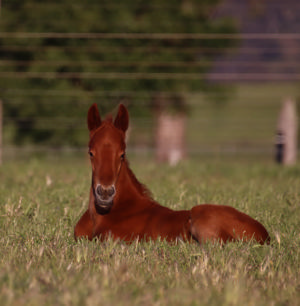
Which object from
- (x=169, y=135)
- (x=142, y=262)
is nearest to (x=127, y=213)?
(x=142, y=262)

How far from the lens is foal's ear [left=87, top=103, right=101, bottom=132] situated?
5.73 m

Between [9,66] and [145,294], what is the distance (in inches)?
559

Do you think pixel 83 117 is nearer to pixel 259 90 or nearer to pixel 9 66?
pixel 9 66

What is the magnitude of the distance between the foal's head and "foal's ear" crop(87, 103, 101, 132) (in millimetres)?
79

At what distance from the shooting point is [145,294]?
366 centimetres

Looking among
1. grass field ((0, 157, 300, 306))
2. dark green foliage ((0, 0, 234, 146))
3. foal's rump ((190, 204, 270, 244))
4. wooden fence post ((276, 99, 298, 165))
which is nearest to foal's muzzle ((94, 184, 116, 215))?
grass field ((0, 157, 300, 306))

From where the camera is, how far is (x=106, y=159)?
5.31 m

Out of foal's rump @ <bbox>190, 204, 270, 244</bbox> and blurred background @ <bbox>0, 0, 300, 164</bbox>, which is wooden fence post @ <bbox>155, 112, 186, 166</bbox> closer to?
blurred background @ <bbox>0, 0, 300, 164</bbox>

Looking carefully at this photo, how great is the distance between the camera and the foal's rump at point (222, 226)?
5238mm

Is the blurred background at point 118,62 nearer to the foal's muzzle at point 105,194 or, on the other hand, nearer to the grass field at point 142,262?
the grass field at point 142,262

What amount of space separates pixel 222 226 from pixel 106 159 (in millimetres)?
1190

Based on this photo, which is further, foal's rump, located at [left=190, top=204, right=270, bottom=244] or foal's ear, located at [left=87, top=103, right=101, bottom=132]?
foal's ear, located at [left=87, top=103, right=101, bottom=132]

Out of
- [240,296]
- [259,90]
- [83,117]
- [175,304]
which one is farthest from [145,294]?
[259,90]

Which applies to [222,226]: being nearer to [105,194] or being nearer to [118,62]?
[105,194]
